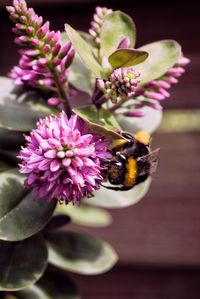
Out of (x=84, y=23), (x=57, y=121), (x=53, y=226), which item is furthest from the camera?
(x=84, y=23)

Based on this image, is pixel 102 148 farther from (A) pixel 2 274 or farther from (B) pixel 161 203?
(B) pixel 161 203

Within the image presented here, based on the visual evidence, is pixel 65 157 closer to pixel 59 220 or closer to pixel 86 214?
pixel 59 220

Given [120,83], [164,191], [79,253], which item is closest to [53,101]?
[120,83]

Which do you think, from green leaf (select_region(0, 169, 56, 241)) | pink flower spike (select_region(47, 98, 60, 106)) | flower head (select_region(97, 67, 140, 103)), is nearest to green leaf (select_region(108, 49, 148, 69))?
flower head (select_region(97, 67, 140, 103))

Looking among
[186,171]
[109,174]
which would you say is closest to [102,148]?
[109,174]

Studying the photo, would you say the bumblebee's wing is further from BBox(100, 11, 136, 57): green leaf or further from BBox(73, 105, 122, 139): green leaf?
BBox(100, 11, 136, 57): green leaf

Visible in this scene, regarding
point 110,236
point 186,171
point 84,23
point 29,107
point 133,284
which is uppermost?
Answer: point 29,107

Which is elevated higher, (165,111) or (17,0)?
(17,0)
